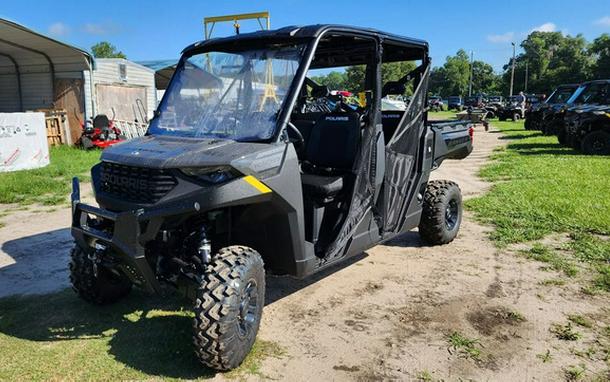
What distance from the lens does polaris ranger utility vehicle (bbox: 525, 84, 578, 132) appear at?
62.4 feet

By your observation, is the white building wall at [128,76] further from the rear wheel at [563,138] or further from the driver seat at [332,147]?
the driver seat at [332,147]

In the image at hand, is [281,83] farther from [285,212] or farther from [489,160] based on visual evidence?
[489,160]

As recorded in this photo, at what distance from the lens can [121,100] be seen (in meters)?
20.6

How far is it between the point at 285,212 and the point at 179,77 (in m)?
1.77

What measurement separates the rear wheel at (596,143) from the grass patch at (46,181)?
1291cm

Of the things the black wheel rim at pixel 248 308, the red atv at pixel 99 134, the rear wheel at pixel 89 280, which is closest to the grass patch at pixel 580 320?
the black wheel rim at pixel 248 308

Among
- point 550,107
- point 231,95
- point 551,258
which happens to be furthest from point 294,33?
point 550,107

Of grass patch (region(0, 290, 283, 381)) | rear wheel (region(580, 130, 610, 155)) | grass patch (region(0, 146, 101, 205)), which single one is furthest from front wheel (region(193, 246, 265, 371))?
rear wheel (region(580, 130, 610, 155))

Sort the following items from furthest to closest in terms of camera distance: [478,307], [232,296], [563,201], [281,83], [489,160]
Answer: [489,160] < [563,201] < [478,307] < [281,83] < [232,296]

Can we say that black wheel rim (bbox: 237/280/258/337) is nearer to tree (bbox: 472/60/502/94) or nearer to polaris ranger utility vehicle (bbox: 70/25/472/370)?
polaris ranger utility vehicle (bbox: 70/25/472/370)

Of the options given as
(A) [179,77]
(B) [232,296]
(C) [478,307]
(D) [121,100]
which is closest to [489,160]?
(C) [478,307]

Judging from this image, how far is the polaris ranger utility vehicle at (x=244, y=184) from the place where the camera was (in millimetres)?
3324

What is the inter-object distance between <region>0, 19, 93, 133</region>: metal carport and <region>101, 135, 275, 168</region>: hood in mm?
14640

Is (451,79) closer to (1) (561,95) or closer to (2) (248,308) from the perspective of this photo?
(1) (561,95)
